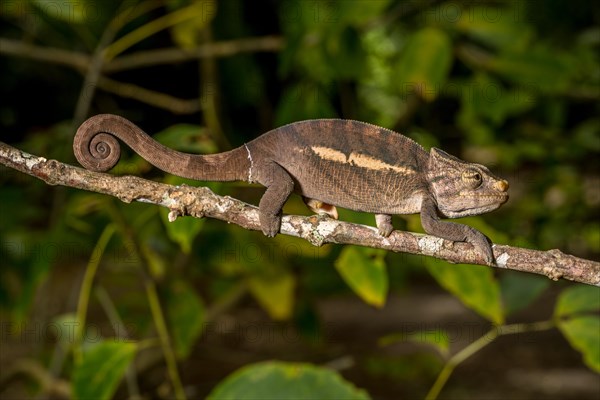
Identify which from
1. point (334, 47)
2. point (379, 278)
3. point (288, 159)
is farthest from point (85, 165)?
point (334, 47)

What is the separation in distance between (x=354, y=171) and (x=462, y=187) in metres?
0.22

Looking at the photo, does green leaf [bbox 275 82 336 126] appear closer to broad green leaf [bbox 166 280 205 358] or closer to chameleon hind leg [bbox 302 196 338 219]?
broad green leaf [bbox 166 280 205 358]

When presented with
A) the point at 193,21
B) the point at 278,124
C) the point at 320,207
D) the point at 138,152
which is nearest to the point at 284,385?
the point at 320,207

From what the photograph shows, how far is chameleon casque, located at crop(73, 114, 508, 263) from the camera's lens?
1.35 m

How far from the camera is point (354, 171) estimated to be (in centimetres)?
140

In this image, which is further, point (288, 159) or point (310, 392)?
point (310, 392)

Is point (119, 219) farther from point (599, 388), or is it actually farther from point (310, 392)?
point (599, 388)

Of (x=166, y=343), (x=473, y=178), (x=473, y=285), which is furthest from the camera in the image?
(x=166, y=343)

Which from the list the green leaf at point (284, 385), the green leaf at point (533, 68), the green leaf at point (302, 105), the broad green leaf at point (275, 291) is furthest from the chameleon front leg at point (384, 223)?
the green leaf at point (533, 68)

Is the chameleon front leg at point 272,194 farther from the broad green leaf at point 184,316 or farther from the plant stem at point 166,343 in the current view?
the broad green leaf at point 184,316

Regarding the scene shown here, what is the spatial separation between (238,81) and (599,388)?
2.46 metres

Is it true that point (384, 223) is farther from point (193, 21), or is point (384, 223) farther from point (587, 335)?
point (193, 21)

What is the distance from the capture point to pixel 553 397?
354 centimetres

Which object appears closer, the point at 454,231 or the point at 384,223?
the point at 454,231
